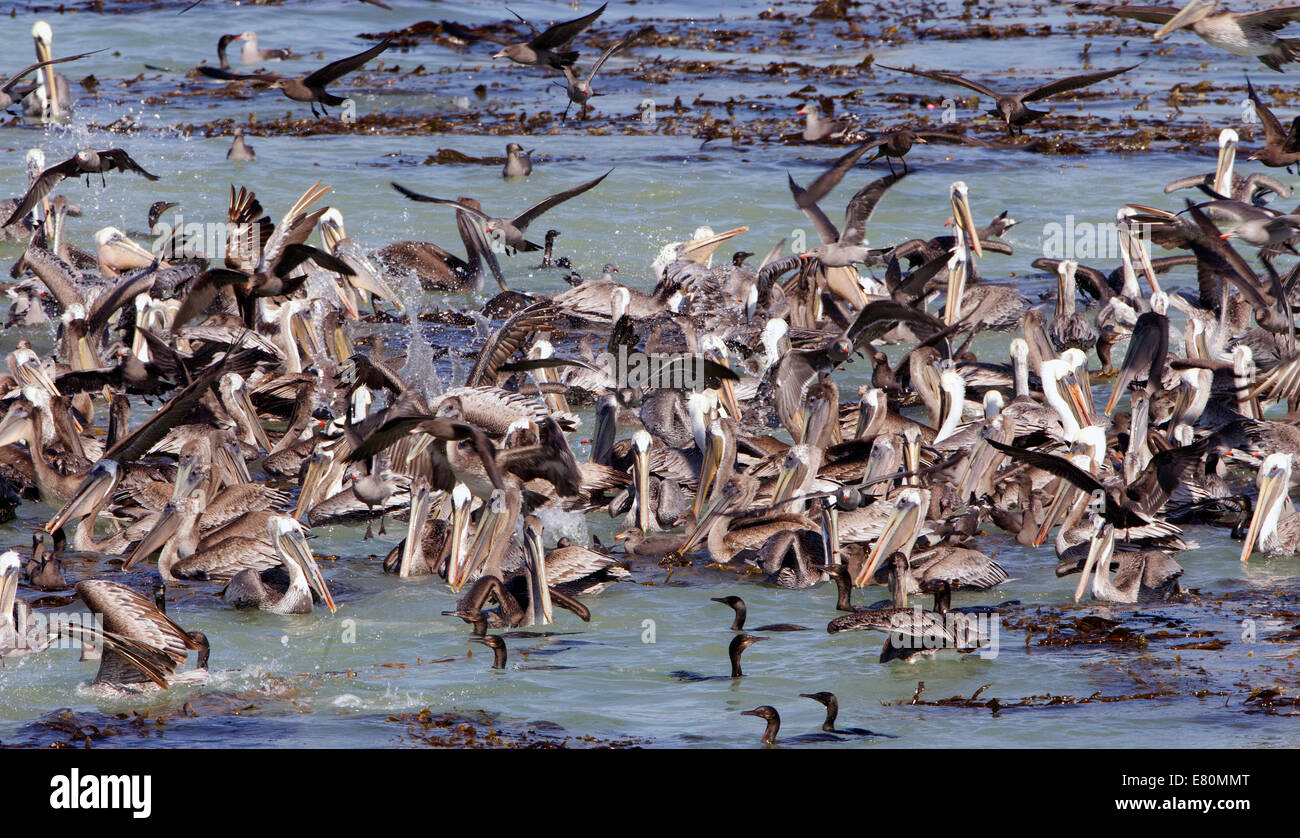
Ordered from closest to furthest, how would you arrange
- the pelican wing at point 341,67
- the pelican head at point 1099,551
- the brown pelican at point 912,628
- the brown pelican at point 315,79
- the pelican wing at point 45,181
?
the brown pelican at point 912,628, the pelican head at point 1099,551, the pelican wing at point 45,181, the pelican wing at point 341,67, the brown pelican at point 315,79

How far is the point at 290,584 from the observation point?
24.0 feet

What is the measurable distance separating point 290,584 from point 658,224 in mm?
9952

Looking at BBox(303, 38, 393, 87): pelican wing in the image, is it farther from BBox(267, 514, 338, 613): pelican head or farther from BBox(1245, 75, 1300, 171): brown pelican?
BBox(1245, 75, 1300, 171): brown pelican

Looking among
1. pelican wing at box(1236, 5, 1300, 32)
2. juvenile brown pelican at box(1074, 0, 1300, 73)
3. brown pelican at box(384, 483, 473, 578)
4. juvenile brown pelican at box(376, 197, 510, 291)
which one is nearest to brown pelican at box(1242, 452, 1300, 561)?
pelican wing at box(1236, 5, 1300, 32)

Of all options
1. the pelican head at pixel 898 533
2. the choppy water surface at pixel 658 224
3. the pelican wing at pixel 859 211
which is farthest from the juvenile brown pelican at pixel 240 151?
the pelican head at pixel 898 533

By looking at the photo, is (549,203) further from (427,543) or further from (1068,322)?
(427,543)

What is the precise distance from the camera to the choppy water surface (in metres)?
6.10

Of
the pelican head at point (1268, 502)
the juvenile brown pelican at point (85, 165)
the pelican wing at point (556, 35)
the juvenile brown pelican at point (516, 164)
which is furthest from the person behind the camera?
the juvenile brown pelican at point (516, 164)

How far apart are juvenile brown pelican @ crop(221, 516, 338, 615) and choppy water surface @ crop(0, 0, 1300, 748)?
0.26 feet

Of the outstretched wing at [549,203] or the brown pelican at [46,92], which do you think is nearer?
the outstretched wing at [549,203]

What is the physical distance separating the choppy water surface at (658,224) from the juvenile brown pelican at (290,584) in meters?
0.08

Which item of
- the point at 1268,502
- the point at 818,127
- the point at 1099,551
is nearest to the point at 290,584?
the point at 1099,551

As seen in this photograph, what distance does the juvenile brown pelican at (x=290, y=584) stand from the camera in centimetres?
724

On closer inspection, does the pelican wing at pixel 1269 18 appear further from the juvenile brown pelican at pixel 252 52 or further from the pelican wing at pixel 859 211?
the juvenile brown pelican at pixel 252 52
